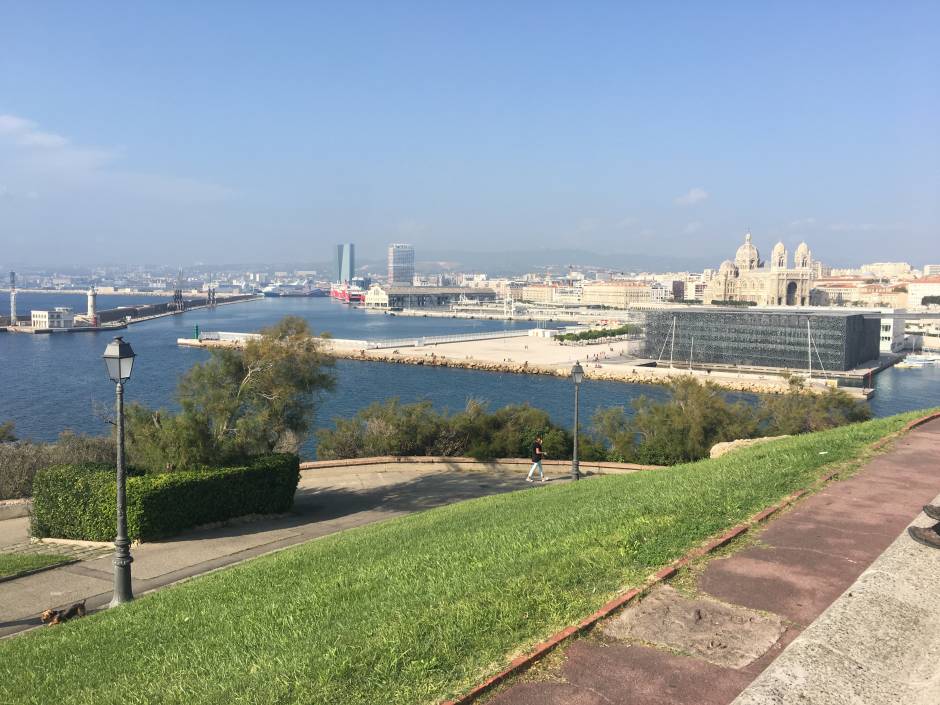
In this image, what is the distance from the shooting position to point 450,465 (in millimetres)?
14641

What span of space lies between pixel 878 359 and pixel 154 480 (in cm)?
6012

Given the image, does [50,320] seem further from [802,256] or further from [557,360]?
[802,256]

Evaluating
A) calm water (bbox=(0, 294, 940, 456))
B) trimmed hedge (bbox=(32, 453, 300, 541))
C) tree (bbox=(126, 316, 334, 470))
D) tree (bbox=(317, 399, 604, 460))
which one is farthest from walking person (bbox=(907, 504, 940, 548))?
calm water (bbox=(0, 294, 940, 456))

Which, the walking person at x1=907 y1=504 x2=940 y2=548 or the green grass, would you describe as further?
the green grass

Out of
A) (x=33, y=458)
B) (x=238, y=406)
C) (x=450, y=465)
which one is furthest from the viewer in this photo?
(x=450, y=465)

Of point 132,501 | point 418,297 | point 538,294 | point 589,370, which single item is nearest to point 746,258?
point 538,294

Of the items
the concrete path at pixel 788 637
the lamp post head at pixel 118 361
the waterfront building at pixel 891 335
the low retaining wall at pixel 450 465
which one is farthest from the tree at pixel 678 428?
the waterfront building at pixel 891 335

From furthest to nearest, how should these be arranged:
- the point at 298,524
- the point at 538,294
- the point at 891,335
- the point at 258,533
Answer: the point at 538,294 < the point at 891,335 < the point at 298,524 < the point at 258,533

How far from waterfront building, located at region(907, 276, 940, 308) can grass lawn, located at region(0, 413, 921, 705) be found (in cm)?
11484

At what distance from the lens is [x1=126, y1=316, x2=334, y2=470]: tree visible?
412 inches

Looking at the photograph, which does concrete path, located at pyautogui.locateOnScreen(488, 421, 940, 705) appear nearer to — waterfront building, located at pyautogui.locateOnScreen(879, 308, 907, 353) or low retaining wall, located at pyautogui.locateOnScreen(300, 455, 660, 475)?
low retaining wall, located at pyautogui.locateOnScreen(300, 455, 660, 475)

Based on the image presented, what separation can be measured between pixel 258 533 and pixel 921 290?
386 ft

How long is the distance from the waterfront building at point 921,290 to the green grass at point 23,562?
380ft

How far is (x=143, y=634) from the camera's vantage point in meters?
4.70
